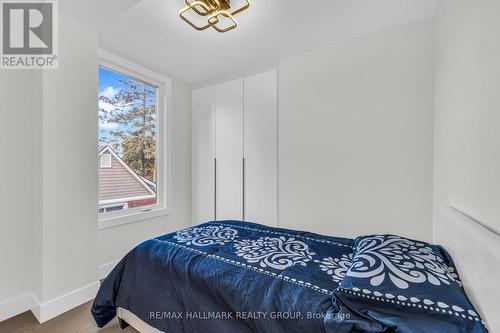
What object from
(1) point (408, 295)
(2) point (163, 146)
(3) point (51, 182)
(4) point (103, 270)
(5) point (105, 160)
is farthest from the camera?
(2) point (163, 146)

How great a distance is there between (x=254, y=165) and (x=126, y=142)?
5.40 ft

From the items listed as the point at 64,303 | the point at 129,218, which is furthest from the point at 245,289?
the point at 129,218

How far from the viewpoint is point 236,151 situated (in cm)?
323

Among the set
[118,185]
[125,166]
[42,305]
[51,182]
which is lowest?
[42,305]

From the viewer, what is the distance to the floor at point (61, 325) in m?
1.79

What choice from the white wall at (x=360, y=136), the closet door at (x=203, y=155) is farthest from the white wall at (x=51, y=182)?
the white wall at (x=360, y=136)

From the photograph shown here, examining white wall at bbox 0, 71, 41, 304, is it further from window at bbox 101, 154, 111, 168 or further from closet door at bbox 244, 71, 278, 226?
closet door at bbox 244, 71, 278, 226

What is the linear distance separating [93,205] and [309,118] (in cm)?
236

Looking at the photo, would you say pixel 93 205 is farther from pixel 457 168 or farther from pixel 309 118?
pixel 457 168

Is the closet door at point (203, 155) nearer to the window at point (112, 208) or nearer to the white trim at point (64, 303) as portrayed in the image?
the window at point (112, 208)

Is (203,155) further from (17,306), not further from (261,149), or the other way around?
(17,306)

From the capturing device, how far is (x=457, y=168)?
1459 millimetres

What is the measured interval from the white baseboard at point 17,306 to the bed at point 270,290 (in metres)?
0.82

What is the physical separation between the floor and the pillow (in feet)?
5.41
